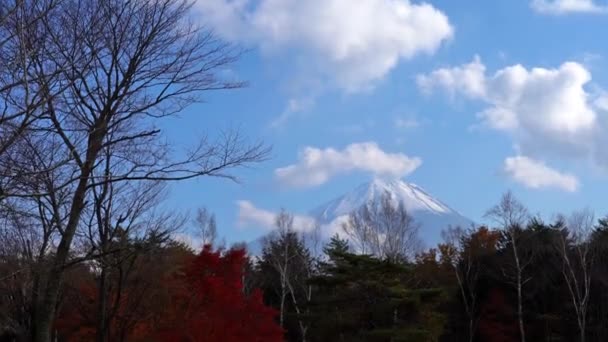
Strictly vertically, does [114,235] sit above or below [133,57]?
below

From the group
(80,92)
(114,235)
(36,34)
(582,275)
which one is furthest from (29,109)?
(582,275)

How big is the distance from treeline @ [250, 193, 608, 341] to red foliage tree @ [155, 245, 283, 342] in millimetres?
2901

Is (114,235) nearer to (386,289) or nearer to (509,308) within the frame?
(386,289)

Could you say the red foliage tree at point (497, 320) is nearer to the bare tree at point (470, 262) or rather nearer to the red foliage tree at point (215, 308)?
the bare tree at point (470, 262)

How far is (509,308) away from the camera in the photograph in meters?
30.6

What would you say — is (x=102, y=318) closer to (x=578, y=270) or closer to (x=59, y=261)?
(x=59, y=261)

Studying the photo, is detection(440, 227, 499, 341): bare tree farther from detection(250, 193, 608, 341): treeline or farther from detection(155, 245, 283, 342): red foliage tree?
detection(155, 245, 283, 342): red foliage tree

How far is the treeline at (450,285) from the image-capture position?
2256 cm

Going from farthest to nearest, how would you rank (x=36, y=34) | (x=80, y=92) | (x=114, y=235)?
1. (x=114, y=235)
2. (x=80, y=92)
3. (x=36, y=34)

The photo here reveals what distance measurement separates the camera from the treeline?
2256cm

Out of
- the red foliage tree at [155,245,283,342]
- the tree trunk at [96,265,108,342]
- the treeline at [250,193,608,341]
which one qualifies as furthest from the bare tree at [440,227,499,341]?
the tree trunk at [96,265,108,342]

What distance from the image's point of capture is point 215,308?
19.5m

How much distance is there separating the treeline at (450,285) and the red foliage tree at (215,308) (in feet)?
9.52

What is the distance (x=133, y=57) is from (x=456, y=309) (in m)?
27.8
